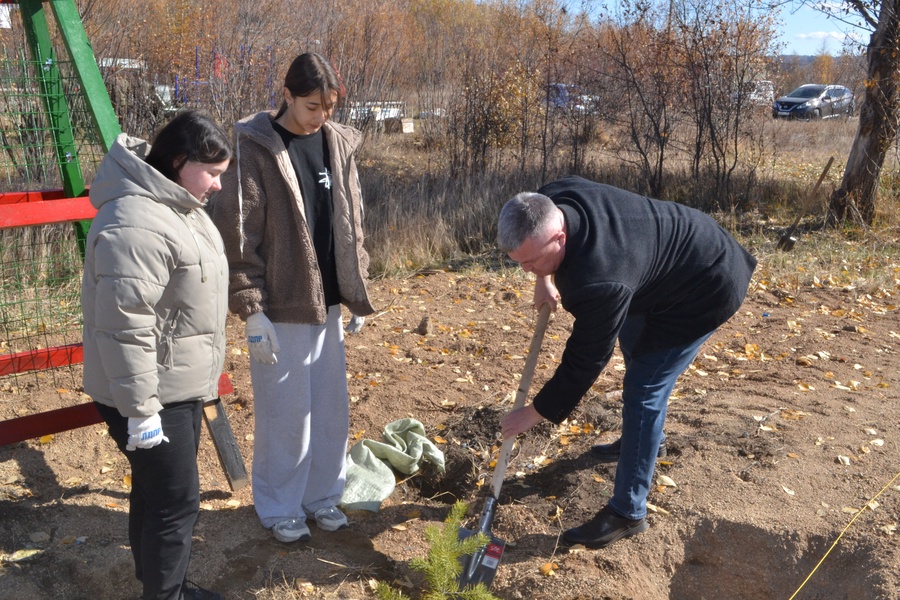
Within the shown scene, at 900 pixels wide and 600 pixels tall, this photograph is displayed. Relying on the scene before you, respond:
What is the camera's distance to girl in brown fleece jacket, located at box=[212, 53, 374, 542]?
120 inches

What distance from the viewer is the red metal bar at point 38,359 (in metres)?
3.54

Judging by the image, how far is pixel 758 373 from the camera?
562cm

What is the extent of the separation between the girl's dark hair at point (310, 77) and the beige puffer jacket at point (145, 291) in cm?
60

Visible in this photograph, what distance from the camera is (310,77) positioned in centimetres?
292

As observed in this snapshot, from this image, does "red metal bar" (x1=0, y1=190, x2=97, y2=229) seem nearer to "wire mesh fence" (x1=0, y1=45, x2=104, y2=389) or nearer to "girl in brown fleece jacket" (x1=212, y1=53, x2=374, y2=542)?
"wire mesh fence" (x1=0, y1=45, x2=104, y2=389)

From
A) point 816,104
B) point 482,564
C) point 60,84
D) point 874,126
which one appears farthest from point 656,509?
point 816,104

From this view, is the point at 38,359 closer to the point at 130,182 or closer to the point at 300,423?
the point at 300,423

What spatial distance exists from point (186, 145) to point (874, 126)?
10.7m

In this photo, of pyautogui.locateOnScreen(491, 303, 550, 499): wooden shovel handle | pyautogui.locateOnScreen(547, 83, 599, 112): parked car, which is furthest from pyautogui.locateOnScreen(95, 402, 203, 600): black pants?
pyautogui.locateOnScreen(547, 83, 599, 112): parked car

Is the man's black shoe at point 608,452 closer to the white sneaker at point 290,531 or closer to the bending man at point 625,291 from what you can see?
the bending man at point 625,291

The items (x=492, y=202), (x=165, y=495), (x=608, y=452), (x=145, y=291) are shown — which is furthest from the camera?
(x=492, y=202)

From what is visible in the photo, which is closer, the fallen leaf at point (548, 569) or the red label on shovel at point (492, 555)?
the red label on shovel at point (492, 555)

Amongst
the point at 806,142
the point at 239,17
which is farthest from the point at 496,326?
the point at 806,142

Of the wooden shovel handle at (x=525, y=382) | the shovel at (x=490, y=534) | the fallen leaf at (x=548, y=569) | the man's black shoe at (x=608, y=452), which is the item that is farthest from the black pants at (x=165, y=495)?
the man's black shoe at (x=608, y=452)
